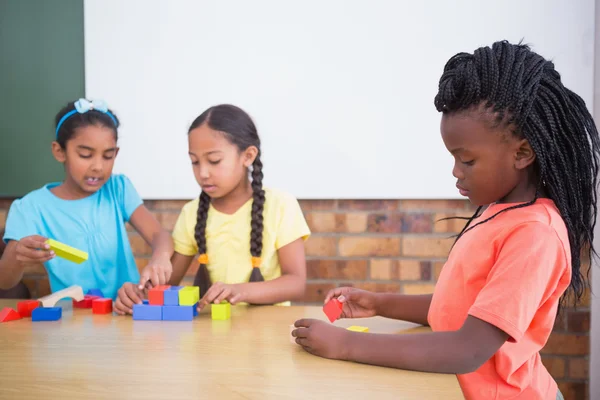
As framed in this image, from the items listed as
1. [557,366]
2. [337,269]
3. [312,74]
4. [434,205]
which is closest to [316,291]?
[337,269]

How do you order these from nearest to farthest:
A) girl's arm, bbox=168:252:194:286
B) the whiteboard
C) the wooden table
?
the wooden table < girl's arm, bbox=168:252:194:286 < the whiteboard

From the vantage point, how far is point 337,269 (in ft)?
8.77

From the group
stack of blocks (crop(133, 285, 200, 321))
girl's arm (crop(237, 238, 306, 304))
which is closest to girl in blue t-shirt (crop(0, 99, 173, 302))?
girl's arm (crop(237, 238, 306, 304))

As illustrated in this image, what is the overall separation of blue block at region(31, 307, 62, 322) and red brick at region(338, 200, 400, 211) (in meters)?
1.44

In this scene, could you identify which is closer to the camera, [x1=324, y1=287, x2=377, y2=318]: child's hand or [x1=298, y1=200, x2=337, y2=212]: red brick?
[x1=324, y1=287, x2=377, y2=318]: child's hand

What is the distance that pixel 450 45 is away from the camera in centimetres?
252

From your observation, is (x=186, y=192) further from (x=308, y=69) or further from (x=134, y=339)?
(x=134, y=339)

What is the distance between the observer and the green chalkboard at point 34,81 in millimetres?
2717

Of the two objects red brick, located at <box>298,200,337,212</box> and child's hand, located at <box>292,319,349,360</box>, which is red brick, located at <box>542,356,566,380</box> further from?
child's hand, located at <box>292,319,349,360</box>

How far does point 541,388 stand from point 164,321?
87cm

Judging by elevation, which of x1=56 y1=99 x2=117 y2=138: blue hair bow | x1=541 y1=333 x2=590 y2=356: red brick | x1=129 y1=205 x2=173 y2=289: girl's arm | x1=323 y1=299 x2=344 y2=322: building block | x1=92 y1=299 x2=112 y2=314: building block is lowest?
x1=541 y1=333 x2=590 y2=356: red brick

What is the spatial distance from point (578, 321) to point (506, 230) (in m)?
1.85

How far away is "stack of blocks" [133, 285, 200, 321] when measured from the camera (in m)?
1.45

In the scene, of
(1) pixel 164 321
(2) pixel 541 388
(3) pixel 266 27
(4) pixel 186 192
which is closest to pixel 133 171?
(4) pixel 186 192
